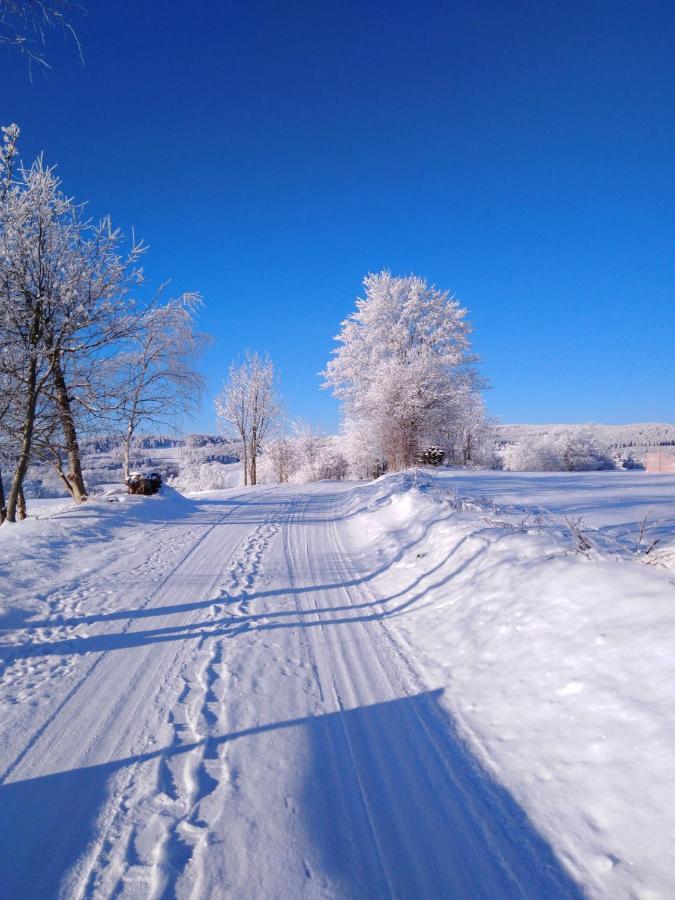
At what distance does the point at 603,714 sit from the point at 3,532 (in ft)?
30.9

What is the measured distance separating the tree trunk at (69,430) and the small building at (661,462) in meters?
21.8

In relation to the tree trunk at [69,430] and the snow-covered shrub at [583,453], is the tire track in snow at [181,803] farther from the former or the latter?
the snow-covered shrub at [583,453]

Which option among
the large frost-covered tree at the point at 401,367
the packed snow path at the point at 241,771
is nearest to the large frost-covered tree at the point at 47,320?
the packed snow path at the point at 241,771

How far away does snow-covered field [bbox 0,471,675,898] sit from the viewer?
217 cm

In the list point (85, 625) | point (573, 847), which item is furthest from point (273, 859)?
point (85, 625)

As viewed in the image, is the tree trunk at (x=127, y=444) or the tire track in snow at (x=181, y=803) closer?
the tire track in snow at (x=181, y=803)

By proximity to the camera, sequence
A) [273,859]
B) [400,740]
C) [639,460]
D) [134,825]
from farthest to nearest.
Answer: [639,460] < [400,740] < [134,825] < [273,859]

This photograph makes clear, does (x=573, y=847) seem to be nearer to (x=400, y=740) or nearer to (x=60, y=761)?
(x=400, y=740)

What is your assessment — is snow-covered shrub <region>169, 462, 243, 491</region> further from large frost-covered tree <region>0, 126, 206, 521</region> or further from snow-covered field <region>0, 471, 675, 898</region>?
snow-covered field <region>0, 471, 675, 898</region>

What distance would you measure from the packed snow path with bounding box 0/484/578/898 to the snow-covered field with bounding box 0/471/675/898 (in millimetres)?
14

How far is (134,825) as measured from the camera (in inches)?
93.6

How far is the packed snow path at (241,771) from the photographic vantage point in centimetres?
213

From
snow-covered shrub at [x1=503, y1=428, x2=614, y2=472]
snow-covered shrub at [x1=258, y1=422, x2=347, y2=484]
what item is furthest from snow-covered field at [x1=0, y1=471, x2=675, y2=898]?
snow-covered shrub at [x1=503, y1=428, x2=614, y2=472]

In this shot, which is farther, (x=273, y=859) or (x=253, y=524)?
(x=253, y=524)
